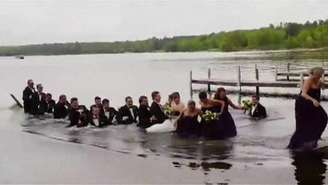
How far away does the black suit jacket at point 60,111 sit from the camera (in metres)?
24.7

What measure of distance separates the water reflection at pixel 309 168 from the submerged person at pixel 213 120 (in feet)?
10.6

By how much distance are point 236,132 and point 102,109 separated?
584cm

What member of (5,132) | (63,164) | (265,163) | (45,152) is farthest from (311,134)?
(5,132)

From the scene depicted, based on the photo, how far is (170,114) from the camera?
1980 cm

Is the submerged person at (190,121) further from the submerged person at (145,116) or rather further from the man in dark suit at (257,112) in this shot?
the man in dark suit at (257,112)

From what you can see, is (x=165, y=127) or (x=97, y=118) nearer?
(x=165, y=127)

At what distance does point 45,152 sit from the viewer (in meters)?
17.7

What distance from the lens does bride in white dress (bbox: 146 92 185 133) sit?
19203 millimetres

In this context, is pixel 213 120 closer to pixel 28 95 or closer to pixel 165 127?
pixel 165 127

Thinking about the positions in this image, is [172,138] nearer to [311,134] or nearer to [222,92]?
[222,92]

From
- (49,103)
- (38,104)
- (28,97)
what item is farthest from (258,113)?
(28,97)

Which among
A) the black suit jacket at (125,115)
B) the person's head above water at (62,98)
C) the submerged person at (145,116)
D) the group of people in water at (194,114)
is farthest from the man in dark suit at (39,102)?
the submerged person at (145,116)

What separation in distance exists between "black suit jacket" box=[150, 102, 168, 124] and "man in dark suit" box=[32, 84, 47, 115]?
8.46 meters

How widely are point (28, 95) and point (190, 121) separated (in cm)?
1232
